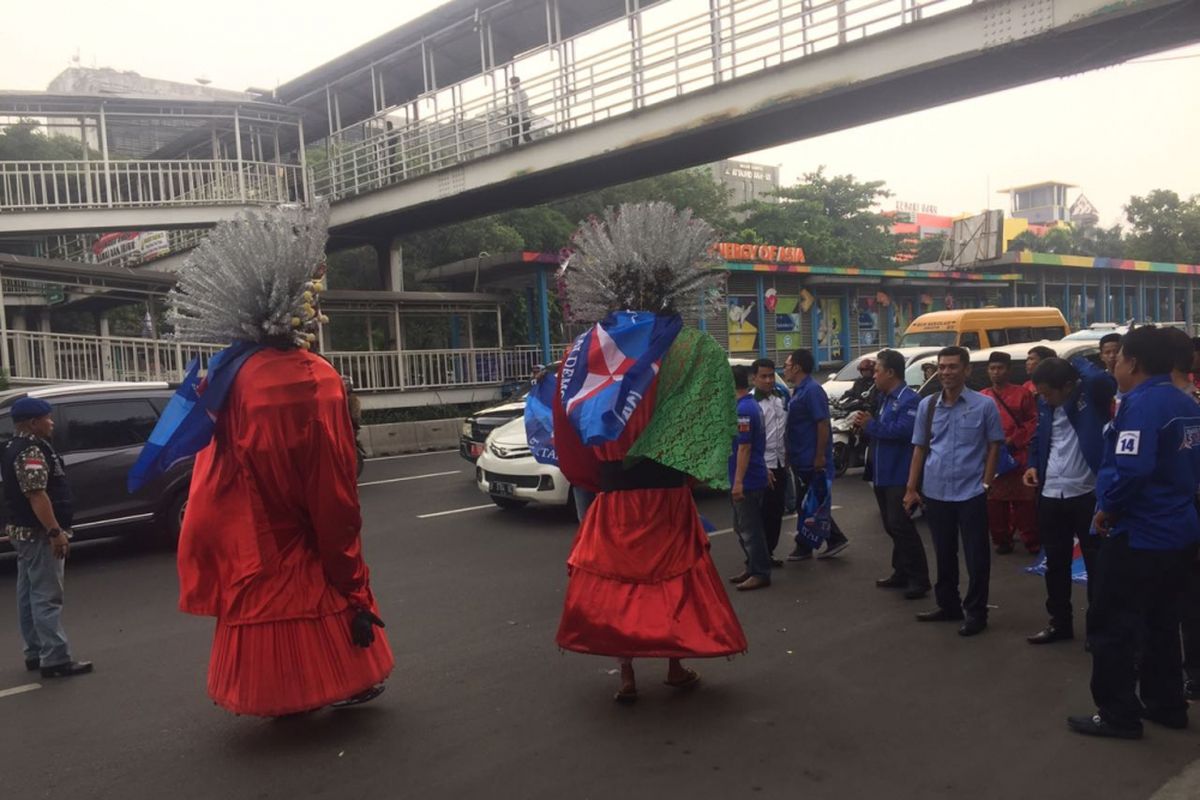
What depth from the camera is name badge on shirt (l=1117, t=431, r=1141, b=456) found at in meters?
3.81

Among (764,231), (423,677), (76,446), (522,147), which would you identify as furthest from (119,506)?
(764,231)

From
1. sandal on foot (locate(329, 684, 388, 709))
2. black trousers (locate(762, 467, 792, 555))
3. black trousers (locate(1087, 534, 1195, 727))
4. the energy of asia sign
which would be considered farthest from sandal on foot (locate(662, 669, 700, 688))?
the energy of asia sign

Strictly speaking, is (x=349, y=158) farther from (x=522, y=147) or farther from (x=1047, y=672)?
(x=1047, y=672)

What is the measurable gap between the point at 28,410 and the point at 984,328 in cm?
1605

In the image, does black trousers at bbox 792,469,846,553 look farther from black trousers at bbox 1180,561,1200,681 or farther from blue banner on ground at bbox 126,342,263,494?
blue banner on ground at bbox 126,342,263,494

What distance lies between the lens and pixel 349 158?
2241cm

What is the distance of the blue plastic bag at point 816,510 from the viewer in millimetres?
7320

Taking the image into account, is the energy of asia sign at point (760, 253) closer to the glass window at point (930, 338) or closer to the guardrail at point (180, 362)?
the guardrail at point (180, 362)

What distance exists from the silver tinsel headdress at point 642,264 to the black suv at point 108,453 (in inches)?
194

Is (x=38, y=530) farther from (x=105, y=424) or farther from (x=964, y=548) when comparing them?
(x=964, y=548)

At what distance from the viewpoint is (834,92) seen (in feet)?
43.9

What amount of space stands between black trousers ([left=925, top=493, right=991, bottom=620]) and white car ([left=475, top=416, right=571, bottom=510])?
4.22 metres

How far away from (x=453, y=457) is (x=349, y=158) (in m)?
9.98

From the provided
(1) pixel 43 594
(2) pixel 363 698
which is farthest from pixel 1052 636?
(1) pixel 43 594
